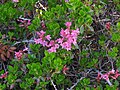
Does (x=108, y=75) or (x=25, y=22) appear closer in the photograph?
(x=108, y=75)

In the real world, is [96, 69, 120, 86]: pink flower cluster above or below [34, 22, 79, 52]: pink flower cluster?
below

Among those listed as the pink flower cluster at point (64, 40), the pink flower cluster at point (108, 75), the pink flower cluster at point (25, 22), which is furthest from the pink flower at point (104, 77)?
the pink flower cluster at point (25, 22)

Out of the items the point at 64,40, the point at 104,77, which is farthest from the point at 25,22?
the point at 104,77

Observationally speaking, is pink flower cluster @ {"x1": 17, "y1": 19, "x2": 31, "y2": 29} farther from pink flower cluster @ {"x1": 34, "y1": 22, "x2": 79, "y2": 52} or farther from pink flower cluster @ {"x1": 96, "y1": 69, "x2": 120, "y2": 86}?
pink flower cluster @ {"x1": 96, "y1": 69, "x2": 120, "y2": 86}

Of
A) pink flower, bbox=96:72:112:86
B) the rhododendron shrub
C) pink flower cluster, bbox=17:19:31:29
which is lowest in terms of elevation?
pink flower, bbox=96:72:112:86

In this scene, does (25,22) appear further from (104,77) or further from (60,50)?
(104,77)

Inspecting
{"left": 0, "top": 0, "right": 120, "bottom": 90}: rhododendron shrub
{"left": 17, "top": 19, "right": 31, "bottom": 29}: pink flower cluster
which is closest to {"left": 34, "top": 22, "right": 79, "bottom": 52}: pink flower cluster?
{"left": 0, "top": 0, "right": 120, "bottom": 90}: rhododendron shrub

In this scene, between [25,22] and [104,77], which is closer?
[104,77]

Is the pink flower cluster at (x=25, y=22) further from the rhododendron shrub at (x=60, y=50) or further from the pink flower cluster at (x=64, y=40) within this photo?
the pink flower cluster at (x=64, y=40)

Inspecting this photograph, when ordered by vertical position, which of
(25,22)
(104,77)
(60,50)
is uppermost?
(25,22)

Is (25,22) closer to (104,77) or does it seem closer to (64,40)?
(64,40)

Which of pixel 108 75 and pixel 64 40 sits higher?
pixel 64 40
